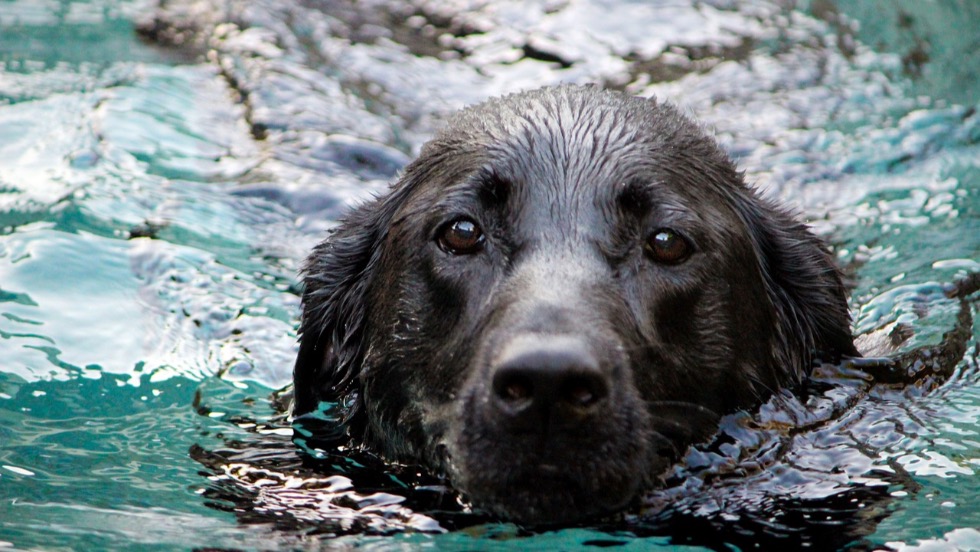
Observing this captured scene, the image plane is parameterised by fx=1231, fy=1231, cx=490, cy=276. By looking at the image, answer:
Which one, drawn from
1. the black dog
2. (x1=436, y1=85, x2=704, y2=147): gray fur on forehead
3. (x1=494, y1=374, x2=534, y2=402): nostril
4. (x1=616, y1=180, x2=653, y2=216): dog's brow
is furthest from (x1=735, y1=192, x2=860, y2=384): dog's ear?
(x1=494, y1=374, x2=534, y2=402): nostril

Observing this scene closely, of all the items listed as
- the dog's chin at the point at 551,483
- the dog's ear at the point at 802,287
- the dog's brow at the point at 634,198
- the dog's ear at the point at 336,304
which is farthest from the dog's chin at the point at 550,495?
the dog's ear at the point at 802,287

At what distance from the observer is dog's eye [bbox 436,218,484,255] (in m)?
4.19

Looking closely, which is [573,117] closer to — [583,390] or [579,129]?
[579,129]

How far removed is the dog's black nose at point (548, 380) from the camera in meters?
3.27

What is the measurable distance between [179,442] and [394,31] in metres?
4.78

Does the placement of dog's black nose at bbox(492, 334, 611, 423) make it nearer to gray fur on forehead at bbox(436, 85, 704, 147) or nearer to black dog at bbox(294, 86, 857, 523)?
black dog at bbox(294, 86, 857, 523)

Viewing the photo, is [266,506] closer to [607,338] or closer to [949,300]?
[607,338]

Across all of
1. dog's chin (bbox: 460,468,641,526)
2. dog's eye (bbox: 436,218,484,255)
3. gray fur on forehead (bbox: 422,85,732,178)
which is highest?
gray fur on forehead (bbox: 422,85,732,178)

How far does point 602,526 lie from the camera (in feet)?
12.7

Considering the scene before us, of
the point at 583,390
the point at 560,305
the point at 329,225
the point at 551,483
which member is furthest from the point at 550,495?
the point at 329,225

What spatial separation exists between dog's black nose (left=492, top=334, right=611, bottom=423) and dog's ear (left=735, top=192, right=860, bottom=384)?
166 centimetres

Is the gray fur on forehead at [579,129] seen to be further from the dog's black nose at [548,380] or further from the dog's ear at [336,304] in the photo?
the dog's black nose at [548,380]

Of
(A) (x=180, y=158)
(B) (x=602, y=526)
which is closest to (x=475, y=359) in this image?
(B) (x=602, y=526)

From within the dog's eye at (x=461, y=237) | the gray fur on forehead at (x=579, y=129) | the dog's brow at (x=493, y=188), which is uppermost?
the gray fur on forehead at (x=579, y=129)
